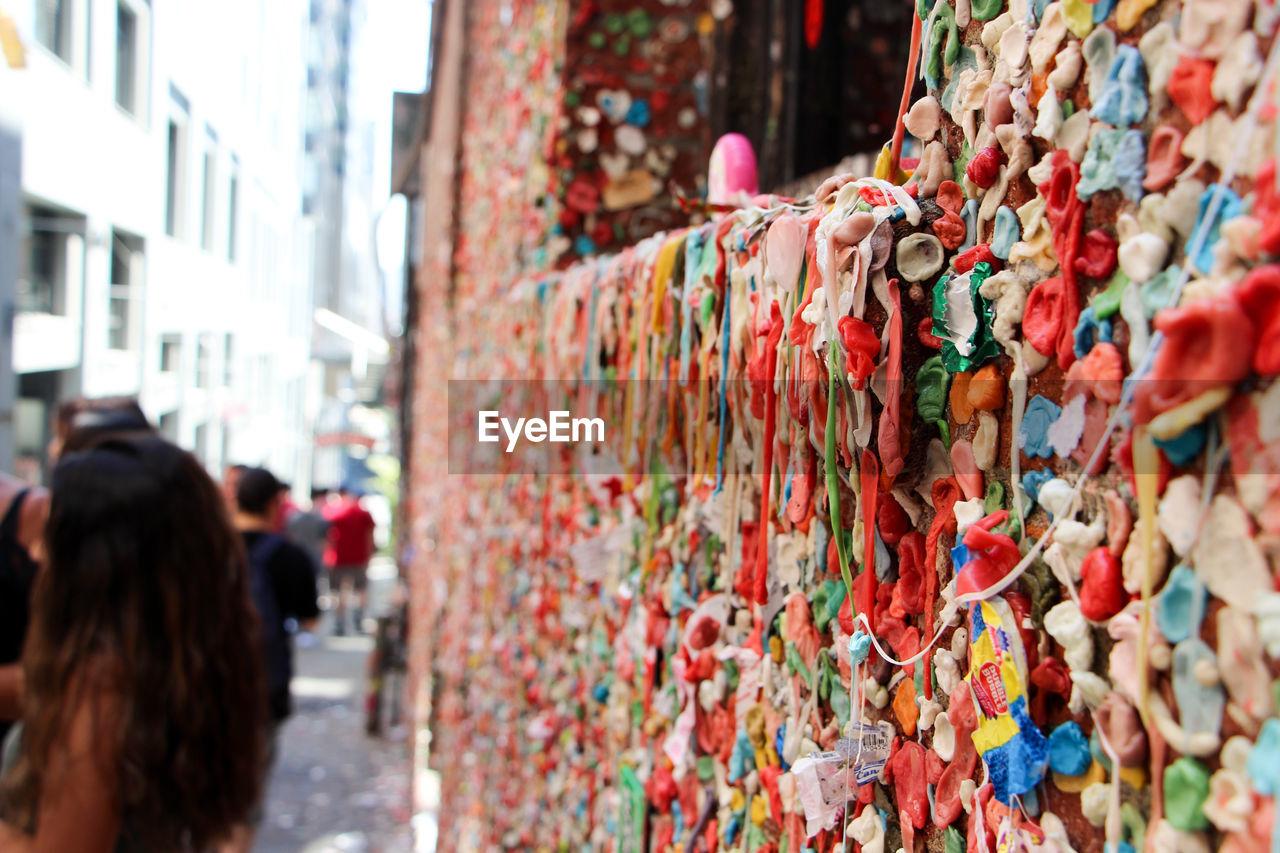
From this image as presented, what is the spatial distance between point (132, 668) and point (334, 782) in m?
4.94

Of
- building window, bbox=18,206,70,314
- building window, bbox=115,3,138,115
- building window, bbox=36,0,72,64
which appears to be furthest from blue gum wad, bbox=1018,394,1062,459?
building window, bbox=115,3,138,115

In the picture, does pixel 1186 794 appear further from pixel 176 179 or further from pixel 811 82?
pixel 176 179

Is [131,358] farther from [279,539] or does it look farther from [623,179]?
[623,179]

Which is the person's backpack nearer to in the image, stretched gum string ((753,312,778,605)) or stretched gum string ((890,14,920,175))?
stretched gum string ((753,312,778,605))

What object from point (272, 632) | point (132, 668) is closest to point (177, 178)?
point (272, 632)

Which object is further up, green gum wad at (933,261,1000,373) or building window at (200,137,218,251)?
building window at (200,137,218,251)

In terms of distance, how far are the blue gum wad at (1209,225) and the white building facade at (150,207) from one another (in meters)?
3.72

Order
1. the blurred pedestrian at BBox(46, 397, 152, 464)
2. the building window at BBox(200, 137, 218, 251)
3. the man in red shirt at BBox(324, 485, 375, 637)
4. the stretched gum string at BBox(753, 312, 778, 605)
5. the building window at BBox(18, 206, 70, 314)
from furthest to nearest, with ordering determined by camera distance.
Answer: the man in red shirt at BBox(324, 485, 375, 637), the building window at BBox(200, 137, 218, 251), the building window at BBox(18, 206, 70, 314), the blurred pedestrian at BBox(46, 397, 152, 464), the stretched gum string at BBox(753, 312, 778, 605)

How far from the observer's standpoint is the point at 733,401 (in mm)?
922

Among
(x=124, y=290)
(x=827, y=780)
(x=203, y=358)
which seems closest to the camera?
(x=827, y=780)

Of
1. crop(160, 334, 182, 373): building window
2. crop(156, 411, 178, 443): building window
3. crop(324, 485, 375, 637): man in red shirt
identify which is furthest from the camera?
crop(324, 485, 375, 637): man in red shirt

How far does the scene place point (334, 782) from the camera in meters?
5.97

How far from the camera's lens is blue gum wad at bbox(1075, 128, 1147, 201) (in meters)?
0.45

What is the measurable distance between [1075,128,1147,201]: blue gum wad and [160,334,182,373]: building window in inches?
346
